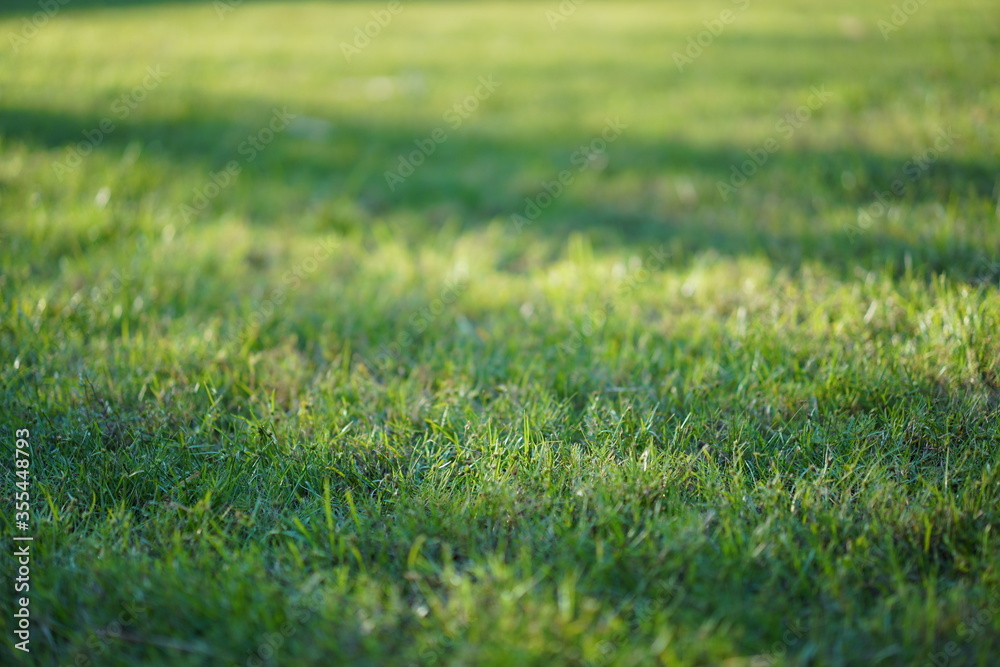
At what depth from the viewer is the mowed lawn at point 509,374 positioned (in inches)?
57.2

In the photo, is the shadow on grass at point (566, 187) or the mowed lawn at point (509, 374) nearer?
the mowed lawn at point (509, 374)

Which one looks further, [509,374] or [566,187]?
[566,187]

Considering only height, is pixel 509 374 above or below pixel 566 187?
below

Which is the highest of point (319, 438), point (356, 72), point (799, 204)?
point (356, 72)

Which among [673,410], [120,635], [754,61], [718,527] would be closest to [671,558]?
[718,527]

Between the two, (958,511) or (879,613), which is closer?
(879,613)

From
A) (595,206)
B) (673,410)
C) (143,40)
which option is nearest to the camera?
(673,410)

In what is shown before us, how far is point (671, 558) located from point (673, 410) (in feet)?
2.22

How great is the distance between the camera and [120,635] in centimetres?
143

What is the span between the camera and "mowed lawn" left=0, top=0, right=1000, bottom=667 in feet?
4.76

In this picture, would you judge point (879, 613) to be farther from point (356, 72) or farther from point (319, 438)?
point (356, 72)

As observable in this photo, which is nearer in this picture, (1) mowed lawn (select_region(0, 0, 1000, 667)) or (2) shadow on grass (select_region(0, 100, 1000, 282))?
(1) mowed lawn (select_region(0, 0, 1000, 667))

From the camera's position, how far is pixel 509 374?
8.00ft

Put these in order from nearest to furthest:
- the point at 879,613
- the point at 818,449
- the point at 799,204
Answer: the point at 879,613, the point at 818,449, the point at 799,204
